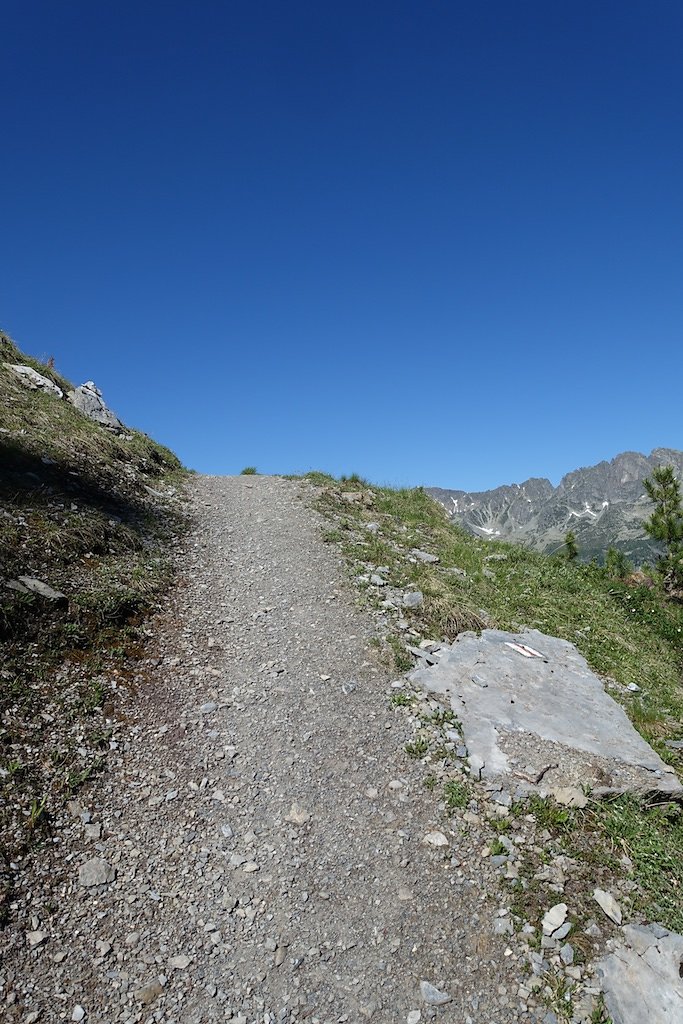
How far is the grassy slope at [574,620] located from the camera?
20.3 ft

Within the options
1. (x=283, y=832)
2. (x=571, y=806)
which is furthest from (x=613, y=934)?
(x=283, y=832)

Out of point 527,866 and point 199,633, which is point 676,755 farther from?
point 199,633

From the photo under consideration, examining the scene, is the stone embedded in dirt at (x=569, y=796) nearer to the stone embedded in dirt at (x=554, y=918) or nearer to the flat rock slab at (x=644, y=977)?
the stone embedded in dirt at (x=554, y=918)

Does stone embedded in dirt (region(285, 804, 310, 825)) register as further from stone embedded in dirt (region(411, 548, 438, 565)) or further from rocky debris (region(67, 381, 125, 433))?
rocky debris (region(67, 381, 125, 433))

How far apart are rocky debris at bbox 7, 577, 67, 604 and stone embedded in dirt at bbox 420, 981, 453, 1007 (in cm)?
750

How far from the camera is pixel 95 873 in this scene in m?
5.77

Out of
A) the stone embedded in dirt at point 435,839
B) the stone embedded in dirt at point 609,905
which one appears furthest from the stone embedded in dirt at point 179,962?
the stone embedded in dirt at point 609,905

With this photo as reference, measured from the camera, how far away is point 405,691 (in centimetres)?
900

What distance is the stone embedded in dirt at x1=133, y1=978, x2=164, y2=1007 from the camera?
189 inches

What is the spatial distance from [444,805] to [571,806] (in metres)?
1.58

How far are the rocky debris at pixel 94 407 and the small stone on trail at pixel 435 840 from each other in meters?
20.9

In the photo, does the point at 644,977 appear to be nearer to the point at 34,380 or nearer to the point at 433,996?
the point at 433,996

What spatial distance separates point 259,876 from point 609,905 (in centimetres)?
376

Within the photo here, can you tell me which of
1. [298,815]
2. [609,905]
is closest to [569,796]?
[609,905]
